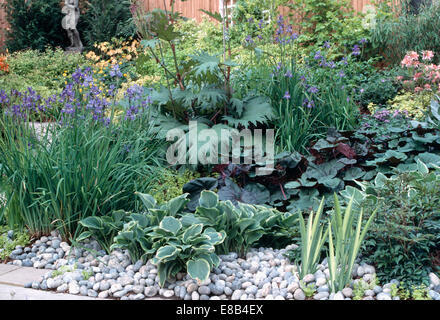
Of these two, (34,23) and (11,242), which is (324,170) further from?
(34,23)

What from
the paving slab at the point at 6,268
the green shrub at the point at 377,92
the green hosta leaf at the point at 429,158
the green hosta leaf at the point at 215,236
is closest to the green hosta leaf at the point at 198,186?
the green hosta leaf at the point at 215,236

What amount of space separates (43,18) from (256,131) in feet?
31.2

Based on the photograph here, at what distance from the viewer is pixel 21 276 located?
102 inches

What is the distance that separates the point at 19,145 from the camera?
129 inches

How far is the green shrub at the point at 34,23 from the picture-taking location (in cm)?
1159

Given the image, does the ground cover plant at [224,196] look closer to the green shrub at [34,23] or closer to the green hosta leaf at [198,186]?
the green hosta leaf at [198,186]

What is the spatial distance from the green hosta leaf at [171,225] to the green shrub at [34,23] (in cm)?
1024

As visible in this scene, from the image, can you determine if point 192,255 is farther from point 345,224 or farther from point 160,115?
point 160,115

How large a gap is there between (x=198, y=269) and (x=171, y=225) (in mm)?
331

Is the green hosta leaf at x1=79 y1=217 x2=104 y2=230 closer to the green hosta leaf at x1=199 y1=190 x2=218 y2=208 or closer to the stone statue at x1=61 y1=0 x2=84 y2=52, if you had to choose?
the green hosta leaf at x1=199 y1=190 x2=218 y2=208

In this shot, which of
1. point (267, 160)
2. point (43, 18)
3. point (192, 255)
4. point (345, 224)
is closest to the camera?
point (345, 224)

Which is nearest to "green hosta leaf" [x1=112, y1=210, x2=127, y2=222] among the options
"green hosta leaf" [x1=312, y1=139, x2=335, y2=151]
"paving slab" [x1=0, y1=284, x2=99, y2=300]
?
"paving slab" [x1=0, y1=284, x2=99, y2=300]
